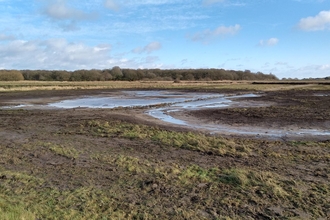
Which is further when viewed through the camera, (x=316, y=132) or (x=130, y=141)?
(x=316, y=132)

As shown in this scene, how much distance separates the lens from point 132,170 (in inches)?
304

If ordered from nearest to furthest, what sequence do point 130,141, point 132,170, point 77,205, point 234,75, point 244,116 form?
1. point 77,205
2. point 132,170
3. point 130,141
4. point 244,116
5. point 234,75

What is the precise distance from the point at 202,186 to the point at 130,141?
5426 mm

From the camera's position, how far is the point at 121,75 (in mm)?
129250

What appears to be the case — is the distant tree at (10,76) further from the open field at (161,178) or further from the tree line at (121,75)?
the open field at (161,178)

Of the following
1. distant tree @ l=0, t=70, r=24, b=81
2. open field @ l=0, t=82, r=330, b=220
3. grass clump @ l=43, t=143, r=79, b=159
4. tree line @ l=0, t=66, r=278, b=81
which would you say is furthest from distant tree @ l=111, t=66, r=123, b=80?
open field @ l=0, t=82, r=330, b=220

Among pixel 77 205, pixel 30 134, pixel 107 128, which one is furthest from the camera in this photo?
pixel 107 128

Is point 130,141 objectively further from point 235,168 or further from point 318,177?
point 318,177

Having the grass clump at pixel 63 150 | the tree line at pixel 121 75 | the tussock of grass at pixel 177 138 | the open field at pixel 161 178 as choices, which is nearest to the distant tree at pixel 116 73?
the tree line at pixel 121 75

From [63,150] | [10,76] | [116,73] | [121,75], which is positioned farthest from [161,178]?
[116,73]

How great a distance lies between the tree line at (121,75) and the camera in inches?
4520

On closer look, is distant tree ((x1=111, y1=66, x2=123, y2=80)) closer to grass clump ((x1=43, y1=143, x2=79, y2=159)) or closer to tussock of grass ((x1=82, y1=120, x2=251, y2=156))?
tussock of grass ((x1=82, y1=120, x2=251, y2=156))

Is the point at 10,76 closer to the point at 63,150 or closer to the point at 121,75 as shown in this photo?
the point at 121,75

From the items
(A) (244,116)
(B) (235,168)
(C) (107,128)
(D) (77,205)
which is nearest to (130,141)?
(C) (107,128)
